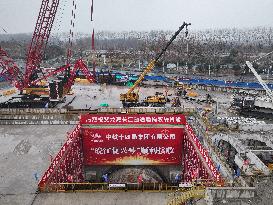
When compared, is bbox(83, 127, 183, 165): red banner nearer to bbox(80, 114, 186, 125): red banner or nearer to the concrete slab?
bbox(80, 114, 186, 125): red banner

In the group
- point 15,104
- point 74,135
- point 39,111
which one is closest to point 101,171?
point 74,135

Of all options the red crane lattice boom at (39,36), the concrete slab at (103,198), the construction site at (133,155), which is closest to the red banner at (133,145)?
the construction site at (133,155)

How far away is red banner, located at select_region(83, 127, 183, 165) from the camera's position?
29.9 meters

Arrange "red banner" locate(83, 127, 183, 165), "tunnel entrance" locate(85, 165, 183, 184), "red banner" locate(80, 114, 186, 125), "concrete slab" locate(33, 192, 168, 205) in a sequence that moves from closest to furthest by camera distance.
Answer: "concrete slab" locate(33, 192, 168, 205) → "tunnel entrance" locate(85, 165, 183, 184) → "red banner" locate(80, 114, 186, 125) → "red banner" locate(83, 127, 183, 165)

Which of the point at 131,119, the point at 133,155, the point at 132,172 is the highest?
the point at 131,119

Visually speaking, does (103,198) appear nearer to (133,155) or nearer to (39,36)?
(133,155)


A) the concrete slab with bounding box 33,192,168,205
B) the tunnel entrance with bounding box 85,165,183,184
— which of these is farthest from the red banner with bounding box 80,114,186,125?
the concrete slab with bounding box 33,192,168,205

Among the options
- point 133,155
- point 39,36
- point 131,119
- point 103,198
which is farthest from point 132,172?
point 39,36

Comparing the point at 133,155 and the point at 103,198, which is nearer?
the point at 103,198

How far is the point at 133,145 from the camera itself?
3020cm

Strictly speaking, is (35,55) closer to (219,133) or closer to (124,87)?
(124,87)

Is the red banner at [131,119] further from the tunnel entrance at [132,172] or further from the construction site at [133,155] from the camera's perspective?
the tunnel entrance at [132,172]

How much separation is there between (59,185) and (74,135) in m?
8.20

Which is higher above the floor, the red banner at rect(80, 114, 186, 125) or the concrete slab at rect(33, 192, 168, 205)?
the red banner at rect(80, 114, 186, 125)
